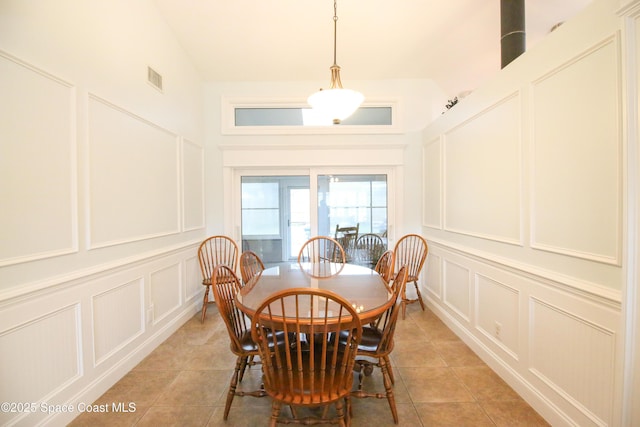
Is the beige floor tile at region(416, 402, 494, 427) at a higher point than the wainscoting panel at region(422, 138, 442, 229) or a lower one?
lower

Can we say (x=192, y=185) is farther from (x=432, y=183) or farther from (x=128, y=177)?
(x=432, y=183)

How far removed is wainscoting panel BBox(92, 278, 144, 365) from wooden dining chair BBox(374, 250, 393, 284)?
210cm

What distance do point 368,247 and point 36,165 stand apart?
Answer: 3.46 metres

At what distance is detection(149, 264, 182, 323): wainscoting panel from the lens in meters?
2.70

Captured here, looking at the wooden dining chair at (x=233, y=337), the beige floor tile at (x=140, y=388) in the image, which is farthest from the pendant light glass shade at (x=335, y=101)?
the beige floor tile at (x=140, y=388)

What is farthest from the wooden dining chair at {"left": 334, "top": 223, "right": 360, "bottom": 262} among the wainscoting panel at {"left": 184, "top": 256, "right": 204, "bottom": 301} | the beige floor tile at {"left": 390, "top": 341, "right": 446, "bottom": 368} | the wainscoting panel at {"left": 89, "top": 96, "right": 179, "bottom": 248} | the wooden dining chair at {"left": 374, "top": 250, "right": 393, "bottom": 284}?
the wainscoting panel at {"left": 89, "top": 96, "right": 179, "bottom": 248}

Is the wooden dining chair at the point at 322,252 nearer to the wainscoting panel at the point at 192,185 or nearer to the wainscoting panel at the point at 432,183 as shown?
the wainscoting panel at the point at 432,183

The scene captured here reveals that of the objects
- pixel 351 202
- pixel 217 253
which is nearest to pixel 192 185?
pixel 217 253

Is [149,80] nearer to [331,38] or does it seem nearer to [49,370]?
[331,38]

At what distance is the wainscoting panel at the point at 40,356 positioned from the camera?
1433 millimetres

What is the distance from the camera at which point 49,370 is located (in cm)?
164

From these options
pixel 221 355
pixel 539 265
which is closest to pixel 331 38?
pixel 539 265

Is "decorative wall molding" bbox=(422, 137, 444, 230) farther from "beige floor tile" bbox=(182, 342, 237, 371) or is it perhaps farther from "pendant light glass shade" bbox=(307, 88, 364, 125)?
"beige floor tile" bbox=(182, 342, 237, 371)

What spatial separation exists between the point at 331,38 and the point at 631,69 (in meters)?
2.57
